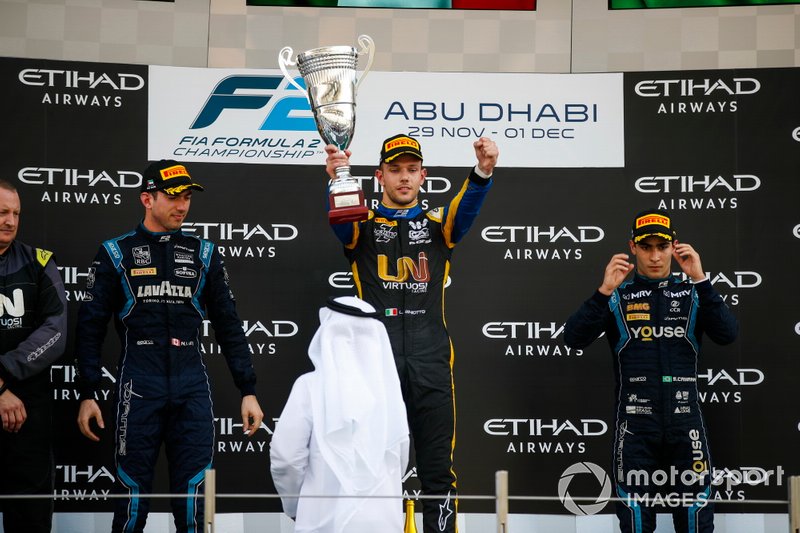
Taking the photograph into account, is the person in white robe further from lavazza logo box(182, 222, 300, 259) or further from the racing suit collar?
lavazza logo box(182, 222, 300, 259)

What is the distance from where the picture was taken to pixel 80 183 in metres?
5.41

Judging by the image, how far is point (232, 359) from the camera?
184 inches

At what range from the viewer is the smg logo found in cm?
553

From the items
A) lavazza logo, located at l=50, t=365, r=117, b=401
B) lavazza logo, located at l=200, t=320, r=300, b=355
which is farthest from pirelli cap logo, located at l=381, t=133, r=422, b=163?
lavazza logo, located at l=50, t=365, r=117, b=401

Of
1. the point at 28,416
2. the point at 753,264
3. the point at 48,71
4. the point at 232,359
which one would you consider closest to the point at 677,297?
the point at 753,264

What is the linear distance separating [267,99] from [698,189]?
2160mm

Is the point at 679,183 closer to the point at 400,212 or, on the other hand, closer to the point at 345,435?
the point at 400,212

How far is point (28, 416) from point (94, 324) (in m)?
0.47

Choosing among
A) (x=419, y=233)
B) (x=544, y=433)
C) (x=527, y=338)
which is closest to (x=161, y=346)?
(x=419, y=233)

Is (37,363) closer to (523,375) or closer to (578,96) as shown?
(523,375)

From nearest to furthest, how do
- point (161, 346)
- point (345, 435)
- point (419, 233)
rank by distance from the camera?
point (345, 435)
point (161, 346)
point (419, 233)

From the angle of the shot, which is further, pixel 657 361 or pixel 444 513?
pixel 657 361

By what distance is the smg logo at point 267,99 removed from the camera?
18.1 ft

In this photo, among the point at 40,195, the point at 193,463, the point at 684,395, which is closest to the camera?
the point at 193,463
